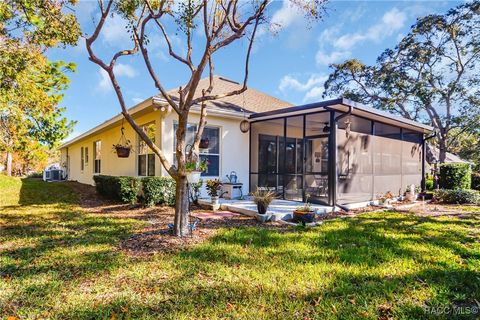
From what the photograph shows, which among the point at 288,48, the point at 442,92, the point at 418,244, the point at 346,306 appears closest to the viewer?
the point at 346,306

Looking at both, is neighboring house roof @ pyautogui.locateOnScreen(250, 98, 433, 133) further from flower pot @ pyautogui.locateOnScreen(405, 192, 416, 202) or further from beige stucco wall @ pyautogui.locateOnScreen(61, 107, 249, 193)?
flower pot @ pyautogui.locateOnScreen(405, 192, 416, 202)

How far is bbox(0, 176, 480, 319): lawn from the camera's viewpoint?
8.50 ft

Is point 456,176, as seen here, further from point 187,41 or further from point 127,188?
point 127,188

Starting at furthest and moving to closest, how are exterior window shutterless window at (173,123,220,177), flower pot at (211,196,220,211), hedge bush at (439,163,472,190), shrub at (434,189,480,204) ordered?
hedge bush at (439,163,472,190), shrub at (434,189,480,204), exterior window shutterless window at (173,123,220,177), flower pot at (211,196,220,211)

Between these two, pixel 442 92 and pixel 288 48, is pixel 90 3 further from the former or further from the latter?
pixel 442 92

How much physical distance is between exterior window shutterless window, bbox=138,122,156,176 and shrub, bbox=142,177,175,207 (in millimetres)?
1267

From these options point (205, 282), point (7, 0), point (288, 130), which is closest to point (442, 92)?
point (288, 130)

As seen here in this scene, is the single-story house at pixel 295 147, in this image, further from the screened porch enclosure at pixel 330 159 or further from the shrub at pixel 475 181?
the shrub at pixel 475 181

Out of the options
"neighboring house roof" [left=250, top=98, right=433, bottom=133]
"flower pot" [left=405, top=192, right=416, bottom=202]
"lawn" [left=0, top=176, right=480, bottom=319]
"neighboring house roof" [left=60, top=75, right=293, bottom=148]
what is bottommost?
"lawn" [left=0, top=176, right=480, bottom=319]

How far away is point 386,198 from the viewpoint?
31.4ft

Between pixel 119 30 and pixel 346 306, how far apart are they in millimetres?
6785

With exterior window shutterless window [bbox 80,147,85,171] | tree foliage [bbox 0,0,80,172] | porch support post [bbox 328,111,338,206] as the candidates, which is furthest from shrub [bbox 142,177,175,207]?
exterior window shutterless window [bbox 80,147,85,171]

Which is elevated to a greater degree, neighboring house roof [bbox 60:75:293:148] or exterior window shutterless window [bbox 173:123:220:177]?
neighboring house roof [bbox 60:75:293:148]

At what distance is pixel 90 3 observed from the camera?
19.9 feet
